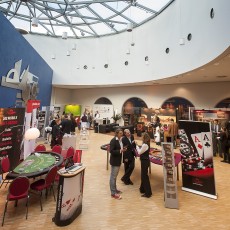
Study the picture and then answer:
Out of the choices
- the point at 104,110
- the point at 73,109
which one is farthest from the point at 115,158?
the point at 73,109

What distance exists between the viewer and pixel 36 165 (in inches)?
172

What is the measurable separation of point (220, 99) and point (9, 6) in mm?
15917

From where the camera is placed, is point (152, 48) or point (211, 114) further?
point (152, 48)

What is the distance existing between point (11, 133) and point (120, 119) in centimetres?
1173

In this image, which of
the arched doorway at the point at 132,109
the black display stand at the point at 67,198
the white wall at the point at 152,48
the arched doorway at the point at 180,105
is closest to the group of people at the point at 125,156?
Result: the black display stand at the point at 67,198

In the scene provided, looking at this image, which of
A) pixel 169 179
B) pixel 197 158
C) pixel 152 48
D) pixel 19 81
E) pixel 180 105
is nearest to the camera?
pixel 169 179

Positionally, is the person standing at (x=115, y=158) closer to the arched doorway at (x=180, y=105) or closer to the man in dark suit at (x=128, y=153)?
the man in dark suit at (x=128, y=153)

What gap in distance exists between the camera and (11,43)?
21.6ft

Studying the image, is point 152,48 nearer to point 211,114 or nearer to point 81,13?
point 211,114

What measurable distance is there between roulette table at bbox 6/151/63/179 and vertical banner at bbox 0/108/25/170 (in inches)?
37.3

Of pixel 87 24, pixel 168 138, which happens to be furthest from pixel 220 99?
pixel 87 24

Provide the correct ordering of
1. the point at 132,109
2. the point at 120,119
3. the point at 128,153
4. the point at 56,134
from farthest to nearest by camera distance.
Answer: the point at 120,119
the point at 132,109
the point at 56,134
the point at 128,153

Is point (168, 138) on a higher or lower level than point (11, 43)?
lower

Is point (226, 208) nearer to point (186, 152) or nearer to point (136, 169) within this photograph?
point (186, 152)
